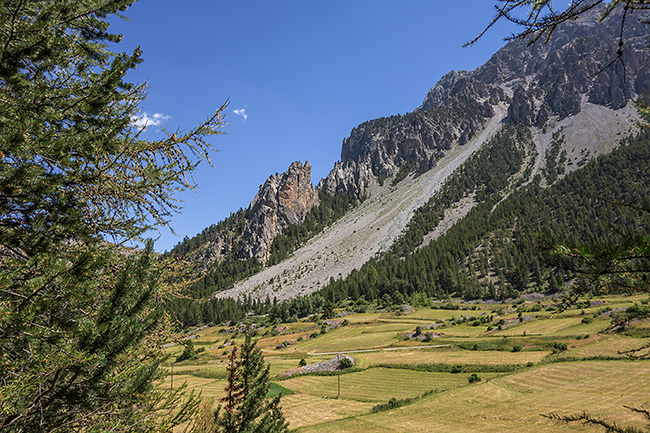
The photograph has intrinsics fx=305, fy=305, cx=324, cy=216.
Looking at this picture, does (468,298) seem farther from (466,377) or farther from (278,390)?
(278,390)

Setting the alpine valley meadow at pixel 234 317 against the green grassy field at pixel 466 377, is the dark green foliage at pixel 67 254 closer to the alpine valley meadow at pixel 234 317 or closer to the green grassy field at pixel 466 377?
the alpine valley meadow at pixel 234 317

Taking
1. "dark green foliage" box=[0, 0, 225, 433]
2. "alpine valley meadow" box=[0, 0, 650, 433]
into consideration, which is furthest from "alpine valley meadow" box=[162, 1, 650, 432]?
"dark green foliage" box=[0, 0, 225, 433]

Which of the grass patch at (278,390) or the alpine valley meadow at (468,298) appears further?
the grass patch at (278,390)

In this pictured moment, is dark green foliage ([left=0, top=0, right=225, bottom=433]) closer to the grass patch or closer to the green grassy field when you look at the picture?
the green grassy field

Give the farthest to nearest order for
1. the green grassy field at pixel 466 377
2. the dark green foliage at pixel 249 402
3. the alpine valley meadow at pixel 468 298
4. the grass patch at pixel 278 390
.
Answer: the grass patch at pixel 278 390
the green grassy field at pixel 466 377
the dark green foliage at pixel 249 402
the alpine valley meadow at pixel 468 298

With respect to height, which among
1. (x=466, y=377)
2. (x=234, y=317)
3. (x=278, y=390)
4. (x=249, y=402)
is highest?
(x=249, y=402)

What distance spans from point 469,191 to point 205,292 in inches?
6047

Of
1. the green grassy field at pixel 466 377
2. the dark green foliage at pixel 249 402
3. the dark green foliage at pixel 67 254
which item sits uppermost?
the dark green foliage at pixel 67 254

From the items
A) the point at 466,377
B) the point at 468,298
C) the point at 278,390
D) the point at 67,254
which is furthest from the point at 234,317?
the point at 67,254

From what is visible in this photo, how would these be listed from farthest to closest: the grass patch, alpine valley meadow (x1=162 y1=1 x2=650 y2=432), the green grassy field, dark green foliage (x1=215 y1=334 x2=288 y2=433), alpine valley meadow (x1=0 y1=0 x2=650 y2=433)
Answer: the grass patch < the green grassy field < dark green foliage (x1=215 y1=334 x2=288 y2=433) < alpine valley meadow (x1=162 y1=1 x2=650 y2=432) < alpine valley meadow (x1=0 y1=0 x2=650 y2=433)

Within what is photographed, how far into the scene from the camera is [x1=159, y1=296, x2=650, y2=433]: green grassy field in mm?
23016

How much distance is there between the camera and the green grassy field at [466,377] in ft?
75.5

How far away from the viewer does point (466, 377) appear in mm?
35688

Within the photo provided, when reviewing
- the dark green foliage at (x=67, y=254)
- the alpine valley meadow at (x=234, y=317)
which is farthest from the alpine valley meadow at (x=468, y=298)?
the dark green foliage at (x=67, y=254)
